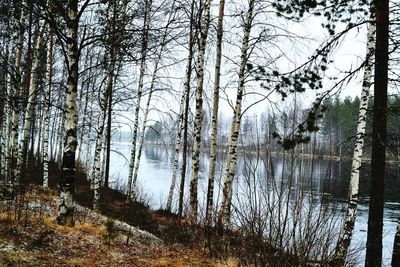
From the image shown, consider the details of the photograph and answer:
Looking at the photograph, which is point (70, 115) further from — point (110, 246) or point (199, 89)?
point (199, 89)

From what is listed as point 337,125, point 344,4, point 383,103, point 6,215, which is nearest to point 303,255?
point 383,103

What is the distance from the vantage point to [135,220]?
12.3 meters

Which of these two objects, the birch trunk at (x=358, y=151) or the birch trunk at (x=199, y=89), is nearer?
the birch trunk at (x=358, y=151)

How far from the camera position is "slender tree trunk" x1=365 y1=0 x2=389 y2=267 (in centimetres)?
555

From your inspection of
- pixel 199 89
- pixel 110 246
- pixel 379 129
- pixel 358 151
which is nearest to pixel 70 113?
pixel 110 246

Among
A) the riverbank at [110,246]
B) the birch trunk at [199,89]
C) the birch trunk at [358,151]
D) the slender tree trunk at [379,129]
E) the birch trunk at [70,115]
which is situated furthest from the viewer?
the birch trunk at [199,89]

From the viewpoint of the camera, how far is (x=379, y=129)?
564 cm

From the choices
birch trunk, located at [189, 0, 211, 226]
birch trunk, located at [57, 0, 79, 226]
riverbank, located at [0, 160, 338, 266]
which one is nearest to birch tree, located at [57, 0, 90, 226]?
birch trunk, located at [57, 0, 79, 226]

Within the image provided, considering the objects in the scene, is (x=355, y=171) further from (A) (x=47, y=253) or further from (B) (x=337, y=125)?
(B) (x=337, y=125)

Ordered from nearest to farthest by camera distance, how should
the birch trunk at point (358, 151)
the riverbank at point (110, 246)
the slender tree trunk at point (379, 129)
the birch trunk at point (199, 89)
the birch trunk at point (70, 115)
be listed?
1. the riverbank at point (110, 246)
2. the slender tree trunk at point (379, 129)
3. the birch trunk at point (70, 115)
4. the birch trunk at point (358, 151)
5. the birch trunk at point (199, 89)

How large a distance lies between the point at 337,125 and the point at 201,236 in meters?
67.6

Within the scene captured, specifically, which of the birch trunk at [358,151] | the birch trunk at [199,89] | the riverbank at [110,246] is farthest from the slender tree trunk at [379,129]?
the birch trunk at [199,89]

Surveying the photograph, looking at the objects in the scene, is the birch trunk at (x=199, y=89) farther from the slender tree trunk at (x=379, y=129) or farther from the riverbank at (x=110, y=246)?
the slender tree trunk at (x=379, y=129)

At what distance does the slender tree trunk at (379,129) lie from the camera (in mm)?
5547
